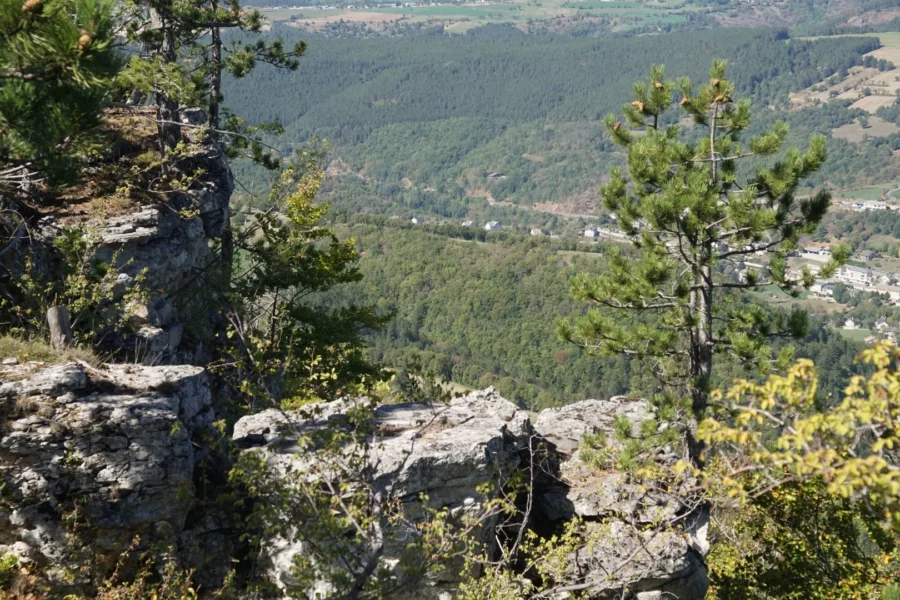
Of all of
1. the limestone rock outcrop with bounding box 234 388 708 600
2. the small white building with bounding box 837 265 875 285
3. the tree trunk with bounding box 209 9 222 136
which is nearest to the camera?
the limestone rock outcrop with bounding box 234 388 708 600

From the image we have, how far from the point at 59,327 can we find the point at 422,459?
458 cm

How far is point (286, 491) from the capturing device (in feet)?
23.3

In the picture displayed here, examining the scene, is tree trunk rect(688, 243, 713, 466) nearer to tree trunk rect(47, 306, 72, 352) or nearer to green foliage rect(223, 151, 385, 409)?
green foliage rect(223, 151, 385, 409)

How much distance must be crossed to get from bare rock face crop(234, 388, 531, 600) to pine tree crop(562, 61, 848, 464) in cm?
435

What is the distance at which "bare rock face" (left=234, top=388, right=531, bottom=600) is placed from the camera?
29.7 feet

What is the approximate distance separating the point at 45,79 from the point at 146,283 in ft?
21.4

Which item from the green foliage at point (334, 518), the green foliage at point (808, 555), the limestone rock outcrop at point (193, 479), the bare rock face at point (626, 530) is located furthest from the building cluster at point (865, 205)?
the green foliage at point (334, 518)

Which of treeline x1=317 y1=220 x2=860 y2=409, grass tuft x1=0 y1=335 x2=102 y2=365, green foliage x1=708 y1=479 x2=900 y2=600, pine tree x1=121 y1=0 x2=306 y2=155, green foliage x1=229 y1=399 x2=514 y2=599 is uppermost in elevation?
pine tree x1=121 y1=0 x2=306 y2=155

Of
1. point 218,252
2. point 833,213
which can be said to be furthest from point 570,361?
point 833,213

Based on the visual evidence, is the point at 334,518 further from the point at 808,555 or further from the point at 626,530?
the point at 808,555

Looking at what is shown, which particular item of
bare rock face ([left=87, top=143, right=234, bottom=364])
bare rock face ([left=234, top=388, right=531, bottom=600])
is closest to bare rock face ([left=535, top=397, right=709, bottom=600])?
bare rock face ([left=234, top=388, right=531, bottom=600])

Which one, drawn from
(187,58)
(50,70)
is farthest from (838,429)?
(187,58)

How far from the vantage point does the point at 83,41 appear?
5691 millimetres

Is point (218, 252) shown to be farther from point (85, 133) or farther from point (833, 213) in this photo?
point (833, 213)
